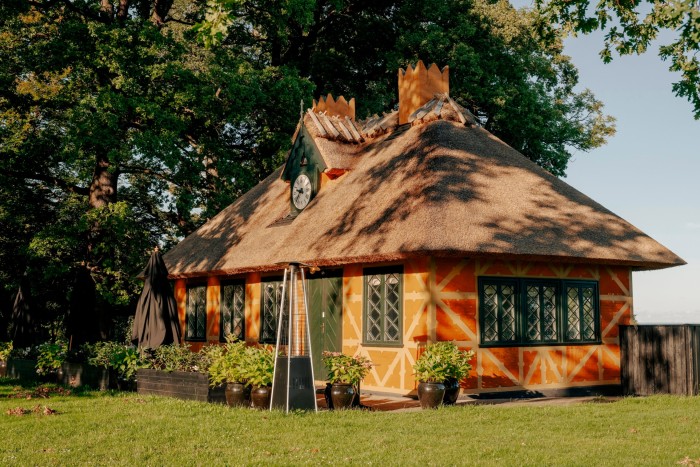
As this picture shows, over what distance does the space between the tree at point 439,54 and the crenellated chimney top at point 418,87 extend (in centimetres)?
812

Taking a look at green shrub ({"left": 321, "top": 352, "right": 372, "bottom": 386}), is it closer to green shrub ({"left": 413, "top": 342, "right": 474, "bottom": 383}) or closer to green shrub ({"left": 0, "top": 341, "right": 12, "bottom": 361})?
green shrub ({"left": 413, "top": 342, "right": 474, "bottom": 383})

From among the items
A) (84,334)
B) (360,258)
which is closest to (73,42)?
(84,334)

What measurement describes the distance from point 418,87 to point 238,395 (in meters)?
9.93

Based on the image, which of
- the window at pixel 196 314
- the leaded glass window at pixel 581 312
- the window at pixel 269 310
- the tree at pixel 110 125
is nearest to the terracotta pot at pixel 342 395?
the leaded glass window at pixel 581 312

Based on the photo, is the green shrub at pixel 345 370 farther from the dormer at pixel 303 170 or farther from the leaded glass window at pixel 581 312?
the dormer at pixel 303 170

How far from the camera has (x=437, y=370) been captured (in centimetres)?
1232

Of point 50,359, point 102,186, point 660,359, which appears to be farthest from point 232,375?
point 102,186

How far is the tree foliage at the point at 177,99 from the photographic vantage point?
22.2 metres

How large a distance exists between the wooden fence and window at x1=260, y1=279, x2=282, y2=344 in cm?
772

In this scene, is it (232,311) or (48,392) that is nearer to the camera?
(48,392)

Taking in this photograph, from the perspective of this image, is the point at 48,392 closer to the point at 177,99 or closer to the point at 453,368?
the point at 453,368

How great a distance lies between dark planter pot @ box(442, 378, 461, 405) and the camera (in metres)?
12.5

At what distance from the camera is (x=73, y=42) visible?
73.7 ft

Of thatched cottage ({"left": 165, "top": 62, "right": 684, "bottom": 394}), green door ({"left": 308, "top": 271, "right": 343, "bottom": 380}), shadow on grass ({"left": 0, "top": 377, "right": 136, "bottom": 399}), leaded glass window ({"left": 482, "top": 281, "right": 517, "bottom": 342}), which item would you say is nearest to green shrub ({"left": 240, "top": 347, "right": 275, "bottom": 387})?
shadow on grass ({"left": 0, "top": 377, "right": 136, "bottom": 399})
